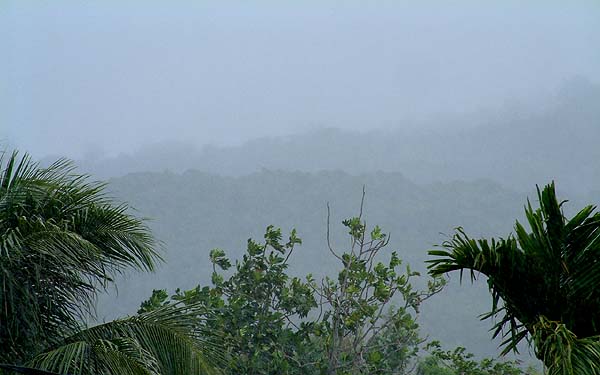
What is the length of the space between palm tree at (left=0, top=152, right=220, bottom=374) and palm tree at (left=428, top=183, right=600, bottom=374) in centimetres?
139

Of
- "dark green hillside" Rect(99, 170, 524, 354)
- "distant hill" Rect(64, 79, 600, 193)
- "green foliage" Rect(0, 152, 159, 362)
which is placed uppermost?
"distant hill" Rect(64, 79, 600, 193)

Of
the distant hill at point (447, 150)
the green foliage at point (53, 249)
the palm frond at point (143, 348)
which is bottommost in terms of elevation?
the palm frond at point (143, 348)

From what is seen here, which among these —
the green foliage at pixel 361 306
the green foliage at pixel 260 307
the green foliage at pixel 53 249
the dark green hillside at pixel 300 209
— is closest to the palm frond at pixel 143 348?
the green foliage at pixel 53 249

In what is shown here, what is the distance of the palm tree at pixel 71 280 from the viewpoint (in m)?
3.46

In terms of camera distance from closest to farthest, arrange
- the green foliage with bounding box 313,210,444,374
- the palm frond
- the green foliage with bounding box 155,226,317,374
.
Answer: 1. the palm frond
2. the green foliage with bounding box 155,226,317,374
3. the green foliage with bounding box 313,210,444,374

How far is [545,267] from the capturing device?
326cm

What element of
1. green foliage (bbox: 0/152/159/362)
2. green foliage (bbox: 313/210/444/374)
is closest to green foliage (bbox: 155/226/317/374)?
green foliage (bbox: 313/210/444/374)

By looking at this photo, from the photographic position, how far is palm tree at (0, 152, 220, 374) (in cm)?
346

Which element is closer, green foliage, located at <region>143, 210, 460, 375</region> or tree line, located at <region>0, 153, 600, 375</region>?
tree line, located at <region>0, 153, 600, 375</region>

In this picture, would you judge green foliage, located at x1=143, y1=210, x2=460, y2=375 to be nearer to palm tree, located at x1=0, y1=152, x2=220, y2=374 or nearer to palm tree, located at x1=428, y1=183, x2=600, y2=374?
palm tree, located at x1=0, y1=152, x2=220, y2=374

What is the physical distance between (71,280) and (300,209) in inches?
2909

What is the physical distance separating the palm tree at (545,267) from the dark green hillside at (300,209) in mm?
53391

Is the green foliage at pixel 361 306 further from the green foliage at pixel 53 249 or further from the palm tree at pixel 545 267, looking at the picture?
the palm tree at pixel 545 267

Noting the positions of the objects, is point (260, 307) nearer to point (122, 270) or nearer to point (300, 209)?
point (122, 270)
